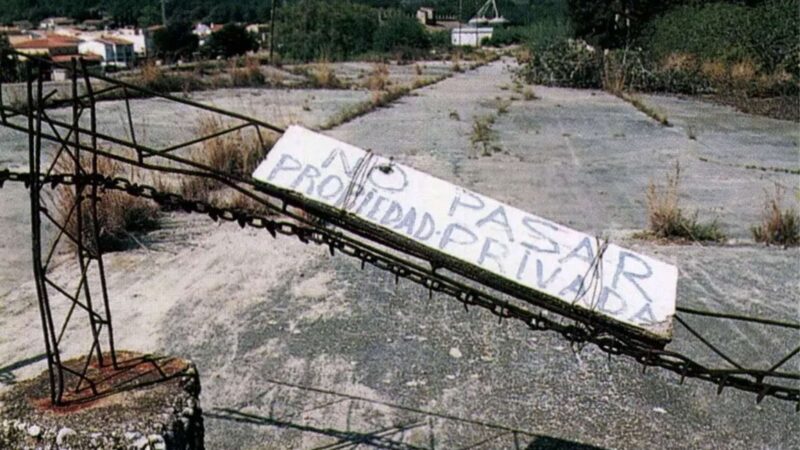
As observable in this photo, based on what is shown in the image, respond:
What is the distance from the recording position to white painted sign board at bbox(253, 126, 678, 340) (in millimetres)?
2115

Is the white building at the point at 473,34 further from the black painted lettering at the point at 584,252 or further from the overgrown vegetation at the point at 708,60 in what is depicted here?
the black painted lettering at the point at 584,252

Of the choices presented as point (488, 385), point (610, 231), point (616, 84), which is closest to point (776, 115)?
point (616, 84)

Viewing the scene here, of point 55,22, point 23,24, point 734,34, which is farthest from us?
point 23,24

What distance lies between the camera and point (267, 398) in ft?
12.4

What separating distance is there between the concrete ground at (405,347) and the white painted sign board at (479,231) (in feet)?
4.90

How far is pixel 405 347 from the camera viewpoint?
14.4ft

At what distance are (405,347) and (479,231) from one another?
2.29 m

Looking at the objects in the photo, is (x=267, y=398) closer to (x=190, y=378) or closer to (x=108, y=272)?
(x=190, y=378)

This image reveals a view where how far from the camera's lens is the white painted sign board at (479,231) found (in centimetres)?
212

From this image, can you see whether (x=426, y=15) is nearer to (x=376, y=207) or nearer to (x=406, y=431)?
(x=406, y=431)

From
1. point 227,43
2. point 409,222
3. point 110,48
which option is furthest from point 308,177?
point 110,48

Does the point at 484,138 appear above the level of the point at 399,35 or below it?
below

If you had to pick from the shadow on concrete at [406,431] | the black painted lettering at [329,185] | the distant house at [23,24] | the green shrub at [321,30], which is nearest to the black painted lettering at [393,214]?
the black painted lettering at [329,185]

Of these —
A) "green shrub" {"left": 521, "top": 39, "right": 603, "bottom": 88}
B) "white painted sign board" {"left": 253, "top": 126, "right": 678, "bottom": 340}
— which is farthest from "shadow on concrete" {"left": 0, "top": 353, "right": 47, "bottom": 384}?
"green shrub" {"left": 521, "top": 39, "right": 603, "bottom": 88}
